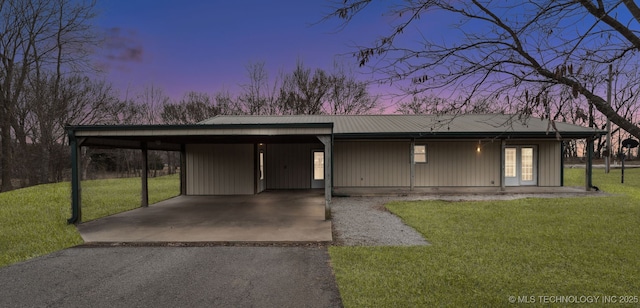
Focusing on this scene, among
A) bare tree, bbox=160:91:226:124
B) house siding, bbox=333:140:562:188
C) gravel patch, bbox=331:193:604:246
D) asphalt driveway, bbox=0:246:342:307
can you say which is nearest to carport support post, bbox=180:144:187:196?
house siding, bbox=333:140:562:188

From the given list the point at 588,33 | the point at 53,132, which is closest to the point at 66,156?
the point at 53,132

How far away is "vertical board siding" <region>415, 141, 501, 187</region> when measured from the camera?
13.7 metres

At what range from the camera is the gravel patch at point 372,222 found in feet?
19.4

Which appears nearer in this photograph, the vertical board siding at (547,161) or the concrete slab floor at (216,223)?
the concrete slab floor at (216,223)

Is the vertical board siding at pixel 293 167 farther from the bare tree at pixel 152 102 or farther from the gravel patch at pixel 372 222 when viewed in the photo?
the bare tree at pixel 152 102

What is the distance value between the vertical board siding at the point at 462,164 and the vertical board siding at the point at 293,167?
17.4 feet

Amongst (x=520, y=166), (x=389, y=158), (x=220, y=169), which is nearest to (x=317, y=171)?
(x=389, y=158)

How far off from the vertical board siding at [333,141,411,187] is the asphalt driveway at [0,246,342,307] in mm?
8432

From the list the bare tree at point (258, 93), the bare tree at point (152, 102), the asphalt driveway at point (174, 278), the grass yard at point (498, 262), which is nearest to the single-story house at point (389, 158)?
the grass yard at point (498, 262)

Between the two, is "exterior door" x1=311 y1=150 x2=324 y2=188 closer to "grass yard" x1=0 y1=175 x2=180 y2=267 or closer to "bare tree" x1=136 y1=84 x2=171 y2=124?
"grass yard" x1=0 y1=175 x2=180 y2=267

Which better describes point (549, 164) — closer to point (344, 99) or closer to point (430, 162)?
point (430, 162)

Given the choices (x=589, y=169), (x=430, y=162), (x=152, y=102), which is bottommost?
(x=589, y=169)

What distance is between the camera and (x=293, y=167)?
1495 centimetres

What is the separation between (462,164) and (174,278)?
12.5 metres
